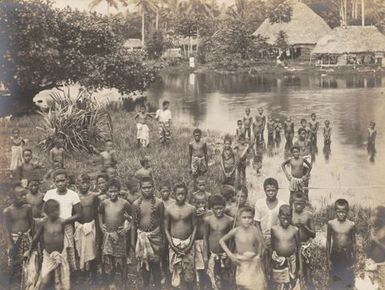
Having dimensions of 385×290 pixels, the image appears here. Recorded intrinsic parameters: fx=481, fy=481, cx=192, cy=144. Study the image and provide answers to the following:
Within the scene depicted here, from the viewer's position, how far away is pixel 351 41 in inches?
207

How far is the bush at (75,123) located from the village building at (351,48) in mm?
2614

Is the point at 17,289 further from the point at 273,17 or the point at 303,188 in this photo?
the point at 273,17

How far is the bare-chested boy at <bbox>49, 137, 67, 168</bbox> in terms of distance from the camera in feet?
14.7

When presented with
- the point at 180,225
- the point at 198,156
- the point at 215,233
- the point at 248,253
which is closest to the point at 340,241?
the point at 248,253

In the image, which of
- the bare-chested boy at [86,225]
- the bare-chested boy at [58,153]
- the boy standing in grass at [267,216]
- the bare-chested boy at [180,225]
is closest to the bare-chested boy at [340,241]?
the boy standing in grass at [267,216]

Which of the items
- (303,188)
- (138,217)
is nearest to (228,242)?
(138,217)

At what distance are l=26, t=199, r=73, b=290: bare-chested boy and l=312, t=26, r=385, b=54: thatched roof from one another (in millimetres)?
3339

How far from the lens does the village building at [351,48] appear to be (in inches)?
201

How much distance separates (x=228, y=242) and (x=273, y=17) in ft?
8.15

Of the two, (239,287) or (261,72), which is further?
(261,72)

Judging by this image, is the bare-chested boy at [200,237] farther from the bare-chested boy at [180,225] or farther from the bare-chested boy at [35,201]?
the bare-chested boy at [35,201]

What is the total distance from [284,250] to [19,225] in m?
2.07

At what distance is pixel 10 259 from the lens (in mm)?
3930

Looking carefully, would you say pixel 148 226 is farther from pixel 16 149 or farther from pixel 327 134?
pixel 327 134
